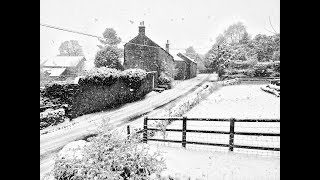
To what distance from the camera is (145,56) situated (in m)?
31.3

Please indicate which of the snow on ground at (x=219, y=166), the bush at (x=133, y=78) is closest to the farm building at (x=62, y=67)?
the bush at (x=133, y=78)

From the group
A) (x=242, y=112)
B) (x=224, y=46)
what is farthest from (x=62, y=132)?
(x=224, y=46)

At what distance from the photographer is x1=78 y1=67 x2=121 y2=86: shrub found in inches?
665

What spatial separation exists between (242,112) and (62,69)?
2217 cm

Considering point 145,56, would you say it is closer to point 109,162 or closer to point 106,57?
point 106,57

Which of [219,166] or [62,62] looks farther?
[62,62]

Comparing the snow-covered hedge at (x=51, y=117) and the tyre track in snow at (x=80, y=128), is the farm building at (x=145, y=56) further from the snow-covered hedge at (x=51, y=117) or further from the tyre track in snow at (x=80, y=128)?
the snow-covered hedge at (x=51, y=117)

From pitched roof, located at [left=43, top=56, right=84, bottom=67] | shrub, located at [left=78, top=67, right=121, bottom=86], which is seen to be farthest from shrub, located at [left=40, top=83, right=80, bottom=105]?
pitched roof, located at [left=43, top=56, right=84, bottom=67]

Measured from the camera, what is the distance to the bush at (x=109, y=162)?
12.2 ft

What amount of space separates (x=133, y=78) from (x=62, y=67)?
12.1m

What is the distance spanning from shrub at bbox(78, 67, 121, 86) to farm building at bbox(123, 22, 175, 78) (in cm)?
1207

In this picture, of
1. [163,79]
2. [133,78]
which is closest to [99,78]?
[133,78]
